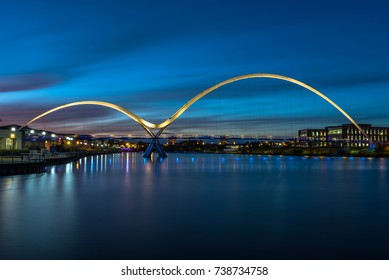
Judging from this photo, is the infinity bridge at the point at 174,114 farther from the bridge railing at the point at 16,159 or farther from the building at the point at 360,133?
the building at the point at 360,133

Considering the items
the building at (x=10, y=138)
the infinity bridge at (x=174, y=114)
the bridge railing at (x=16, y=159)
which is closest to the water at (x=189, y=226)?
the bridge railing at (x=16, y=159)

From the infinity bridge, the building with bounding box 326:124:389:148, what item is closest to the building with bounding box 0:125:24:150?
the infinity bridge

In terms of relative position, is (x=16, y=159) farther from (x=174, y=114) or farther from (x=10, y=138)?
(x=174, y=114)

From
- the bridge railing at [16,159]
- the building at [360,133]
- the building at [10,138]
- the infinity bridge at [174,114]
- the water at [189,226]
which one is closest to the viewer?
the water at [189,226]

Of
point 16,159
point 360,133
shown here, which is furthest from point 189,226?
point 360,133

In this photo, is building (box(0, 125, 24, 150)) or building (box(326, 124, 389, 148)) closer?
building (box(0, 125, 24, 150))

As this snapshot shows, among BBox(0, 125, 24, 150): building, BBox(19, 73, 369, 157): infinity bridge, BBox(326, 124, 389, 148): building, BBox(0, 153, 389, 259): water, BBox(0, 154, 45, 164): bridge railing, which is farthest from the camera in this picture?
BBox(326, 124, 389, 148): building

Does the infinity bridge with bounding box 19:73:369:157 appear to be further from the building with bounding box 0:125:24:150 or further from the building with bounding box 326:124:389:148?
the building with bounding box 326:124:389:148

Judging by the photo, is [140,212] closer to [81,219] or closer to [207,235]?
[81,219]

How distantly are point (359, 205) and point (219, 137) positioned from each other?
4297 inches

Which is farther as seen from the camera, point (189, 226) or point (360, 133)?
point (360, 133)

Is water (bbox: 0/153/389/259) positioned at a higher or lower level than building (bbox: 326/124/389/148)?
lower

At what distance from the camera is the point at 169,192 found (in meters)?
27.1

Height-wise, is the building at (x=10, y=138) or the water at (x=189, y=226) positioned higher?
the building at (x=10, y=138)
